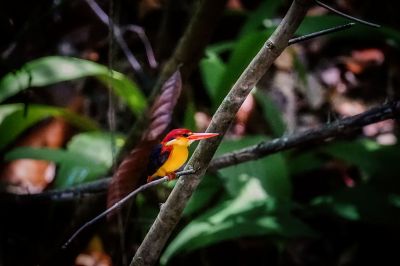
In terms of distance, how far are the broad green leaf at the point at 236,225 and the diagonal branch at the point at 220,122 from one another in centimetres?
62

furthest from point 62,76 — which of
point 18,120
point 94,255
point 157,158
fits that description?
point 157,158

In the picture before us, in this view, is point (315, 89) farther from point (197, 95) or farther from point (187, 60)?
point (187, 60)

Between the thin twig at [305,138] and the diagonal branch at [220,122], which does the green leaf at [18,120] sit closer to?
the thin twig at [305,138]

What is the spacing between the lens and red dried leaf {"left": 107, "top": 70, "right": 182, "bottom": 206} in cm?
56

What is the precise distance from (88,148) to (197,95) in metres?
0.70

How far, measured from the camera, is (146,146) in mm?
582

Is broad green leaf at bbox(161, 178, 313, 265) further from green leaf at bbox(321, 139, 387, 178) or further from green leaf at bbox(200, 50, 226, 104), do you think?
green leaf at bbox(200, 50, 226, 104)

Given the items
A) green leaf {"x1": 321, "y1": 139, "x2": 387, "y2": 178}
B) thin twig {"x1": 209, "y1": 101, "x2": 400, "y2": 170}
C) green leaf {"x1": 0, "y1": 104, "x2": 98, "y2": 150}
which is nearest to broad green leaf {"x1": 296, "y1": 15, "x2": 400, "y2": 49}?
green leaf {"x1": 321, "y1": 139, "x2": 387, "y2": 178}

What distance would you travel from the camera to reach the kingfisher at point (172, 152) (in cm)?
45

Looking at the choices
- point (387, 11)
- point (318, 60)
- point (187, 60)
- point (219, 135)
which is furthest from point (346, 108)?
point (219, 135)

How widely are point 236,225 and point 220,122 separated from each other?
799mm

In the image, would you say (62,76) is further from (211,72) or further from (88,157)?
(211,72)

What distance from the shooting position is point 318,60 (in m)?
2.47

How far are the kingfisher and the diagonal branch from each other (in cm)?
3
